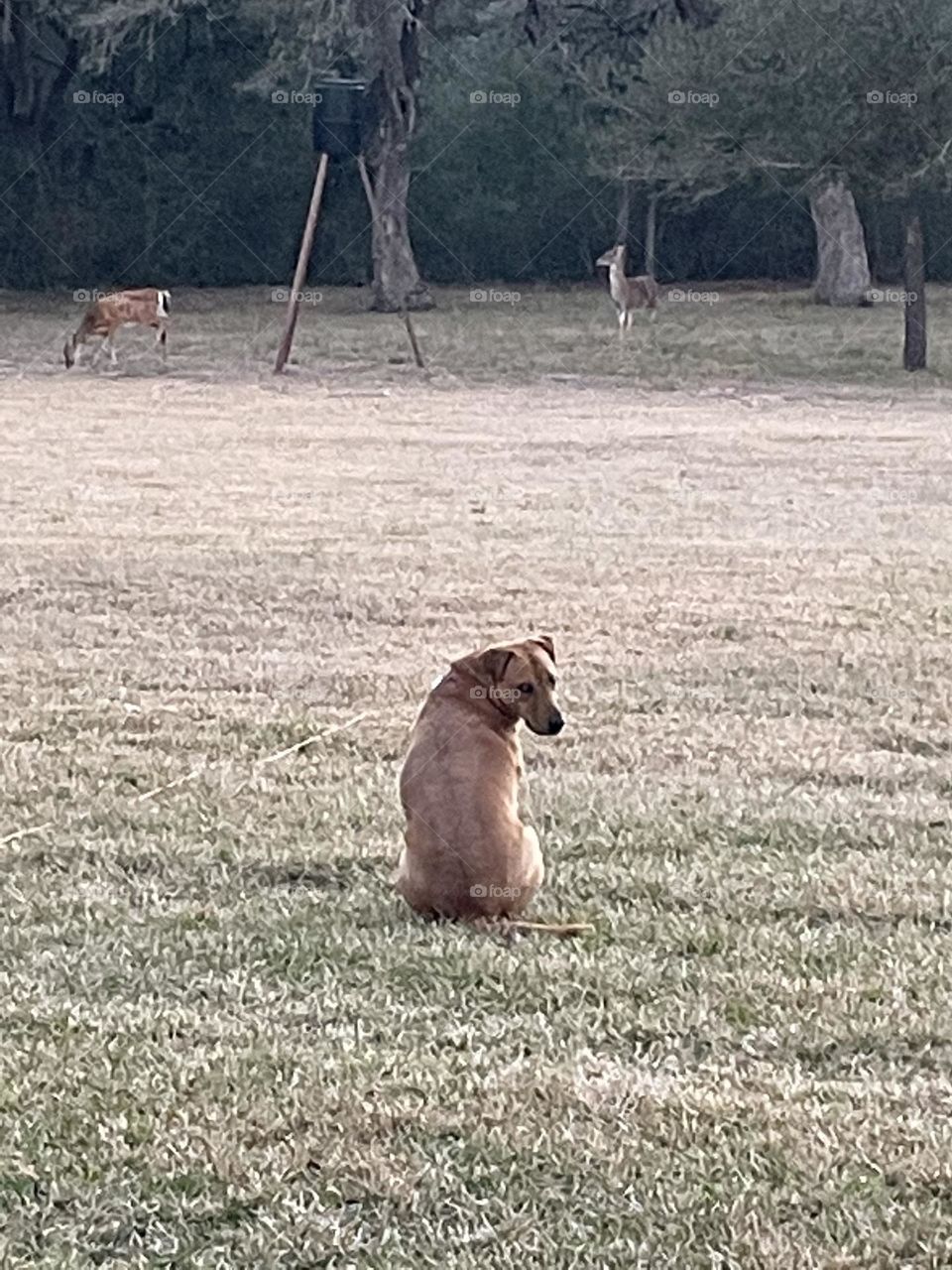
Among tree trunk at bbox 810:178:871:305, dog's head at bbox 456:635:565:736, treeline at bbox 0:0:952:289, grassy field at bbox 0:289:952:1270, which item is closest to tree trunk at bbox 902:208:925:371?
tree trunk at bbox 810:178:871:305

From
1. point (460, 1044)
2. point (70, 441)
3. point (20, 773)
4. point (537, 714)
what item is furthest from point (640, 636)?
point (70, 441)

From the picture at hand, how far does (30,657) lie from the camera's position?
8062 mm

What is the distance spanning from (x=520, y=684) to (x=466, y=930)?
490 millimetres

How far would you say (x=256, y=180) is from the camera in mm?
35156

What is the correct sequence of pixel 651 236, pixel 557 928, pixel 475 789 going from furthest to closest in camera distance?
pixel 651 236
pixel 557 928
pixel 475 789

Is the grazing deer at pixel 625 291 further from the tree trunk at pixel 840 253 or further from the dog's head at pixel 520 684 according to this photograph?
the dog's head at pixel 520 684

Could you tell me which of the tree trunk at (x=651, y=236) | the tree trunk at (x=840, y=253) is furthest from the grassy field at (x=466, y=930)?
the tree trunk at (x=651, y=236)

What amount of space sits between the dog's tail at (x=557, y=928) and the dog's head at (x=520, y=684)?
14.9 inches

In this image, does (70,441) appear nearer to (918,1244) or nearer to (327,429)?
(327,429)

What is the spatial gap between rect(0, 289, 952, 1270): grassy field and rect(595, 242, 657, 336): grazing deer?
15372mm

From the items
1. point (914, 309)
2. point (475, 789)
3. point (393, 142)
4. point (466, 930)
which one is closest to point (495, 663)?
point (475, 789)

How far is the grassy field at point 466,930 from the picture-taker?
140 inches

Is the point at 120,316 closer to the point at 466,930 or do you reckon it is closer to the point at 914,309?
the point at 914,309

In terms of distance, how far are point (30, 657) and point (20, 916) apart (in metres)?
3.13
